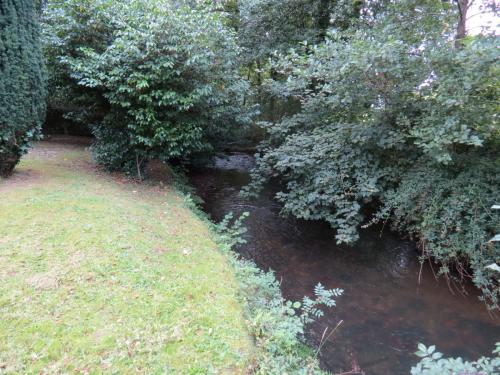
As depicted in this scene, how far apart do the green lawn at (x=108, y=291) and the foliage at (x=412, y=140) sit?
2.67m

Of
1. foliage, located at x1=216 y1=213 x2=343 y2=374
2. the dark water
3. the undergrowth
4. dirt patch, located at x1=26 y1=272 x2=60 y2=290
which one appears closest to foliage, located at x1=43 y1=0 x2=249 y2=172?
the dark water

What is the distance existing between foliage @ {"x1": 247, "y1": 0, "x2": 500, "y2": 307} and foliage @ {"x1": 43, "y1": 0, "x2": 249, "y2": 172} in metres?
1.78

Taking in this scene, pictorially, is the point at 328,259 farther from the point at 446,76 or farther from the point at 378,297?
the point at 446,76

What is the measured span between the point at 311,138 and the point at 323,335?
3.89 m

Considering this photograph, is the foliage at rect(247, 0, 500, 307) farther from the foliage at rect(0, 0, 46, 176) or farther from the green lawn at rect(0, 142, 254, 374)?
the foliage at rect(0, 0, 46, 176)

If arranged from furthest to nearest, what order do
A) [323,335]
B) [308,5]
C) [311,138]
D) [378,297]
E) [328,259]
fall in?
1. [308,5]
2. [311,138]
3. [328,259]
4. [378,297]
5. [323,335]

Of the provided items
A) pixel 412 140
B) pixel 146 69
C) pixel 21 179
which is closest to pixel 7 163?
pixel 21 179

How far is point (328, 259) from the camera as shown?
242 inches

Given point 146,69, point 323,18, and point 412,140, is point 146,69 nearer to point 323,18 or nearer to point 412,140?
point 412,140

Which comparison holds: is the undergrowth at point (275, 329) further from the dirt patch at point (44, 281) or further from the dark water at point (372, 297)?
the dirt patch at point (44, 281)

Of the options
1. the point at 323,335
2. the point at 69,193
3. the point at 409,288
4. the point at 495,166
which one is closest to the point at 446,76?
the point at 495,166

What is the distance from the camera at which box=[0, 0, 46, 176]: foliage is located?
514cm

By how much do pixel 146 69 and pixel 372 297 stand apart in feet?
18.9

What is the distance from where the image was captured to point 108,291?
3205mm
